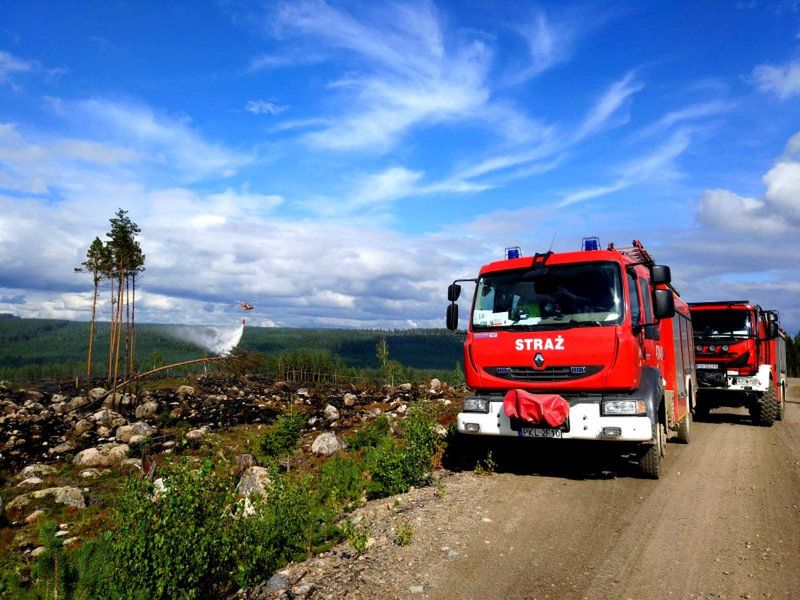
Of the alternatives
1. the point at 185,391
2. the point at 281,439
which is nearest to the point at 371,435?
the point at 281,439

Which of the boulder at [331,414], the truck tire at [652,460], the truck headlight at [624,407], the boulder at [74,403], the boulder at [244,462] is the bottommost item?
the boulder at [74,403]

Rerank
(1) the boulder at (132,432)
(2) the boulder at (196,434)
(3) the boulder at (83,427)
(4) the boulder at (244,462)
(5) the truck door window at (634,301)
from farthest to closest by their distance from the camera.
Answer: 1. (3) the boulder at (83,427)
2. (1) the boulder at (132,432)
3. (2) the boulder at (196,434)
4. (4) the boulder at (244,462)
5. (5) the truck door window at (634,301)

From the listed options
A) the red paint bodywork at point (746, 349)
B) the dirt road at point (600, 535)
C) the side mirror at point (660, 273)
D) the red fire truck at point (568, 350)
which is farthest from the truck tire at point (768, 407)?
the side mirror at point (660, 273)

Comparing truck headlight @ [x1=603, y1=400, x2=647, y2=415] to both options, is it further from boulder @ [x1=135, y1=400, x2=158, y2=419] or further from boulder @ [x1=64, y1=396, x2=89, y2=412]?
boulder @ [x1=64, y1=396, x2=89, y2=412]

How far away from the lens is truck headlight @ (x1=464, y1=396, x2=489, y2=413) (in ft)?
27.2

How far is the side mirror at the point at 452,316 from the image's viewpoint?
9383mm

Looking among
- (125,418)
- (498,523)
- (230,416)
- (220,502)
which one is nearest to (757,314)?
(498,523)

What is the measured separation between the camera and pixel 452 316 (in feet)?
30.9

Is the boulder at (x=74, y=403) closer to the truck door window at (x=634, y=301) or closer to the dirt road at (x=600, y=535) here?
the dirt road at (x=600, y=535)

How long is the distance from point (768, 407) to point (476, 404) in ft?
38.3

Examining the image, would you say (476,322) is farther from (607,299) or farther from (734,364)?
(734,364)

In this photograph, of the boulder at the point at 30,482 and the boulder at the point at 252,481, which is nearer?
the boulder at the point at 252,481

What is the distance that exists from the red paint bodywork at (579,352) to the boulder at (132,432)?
20.6 metres

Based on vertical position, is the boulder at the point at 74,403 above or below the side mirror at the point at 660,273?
below
